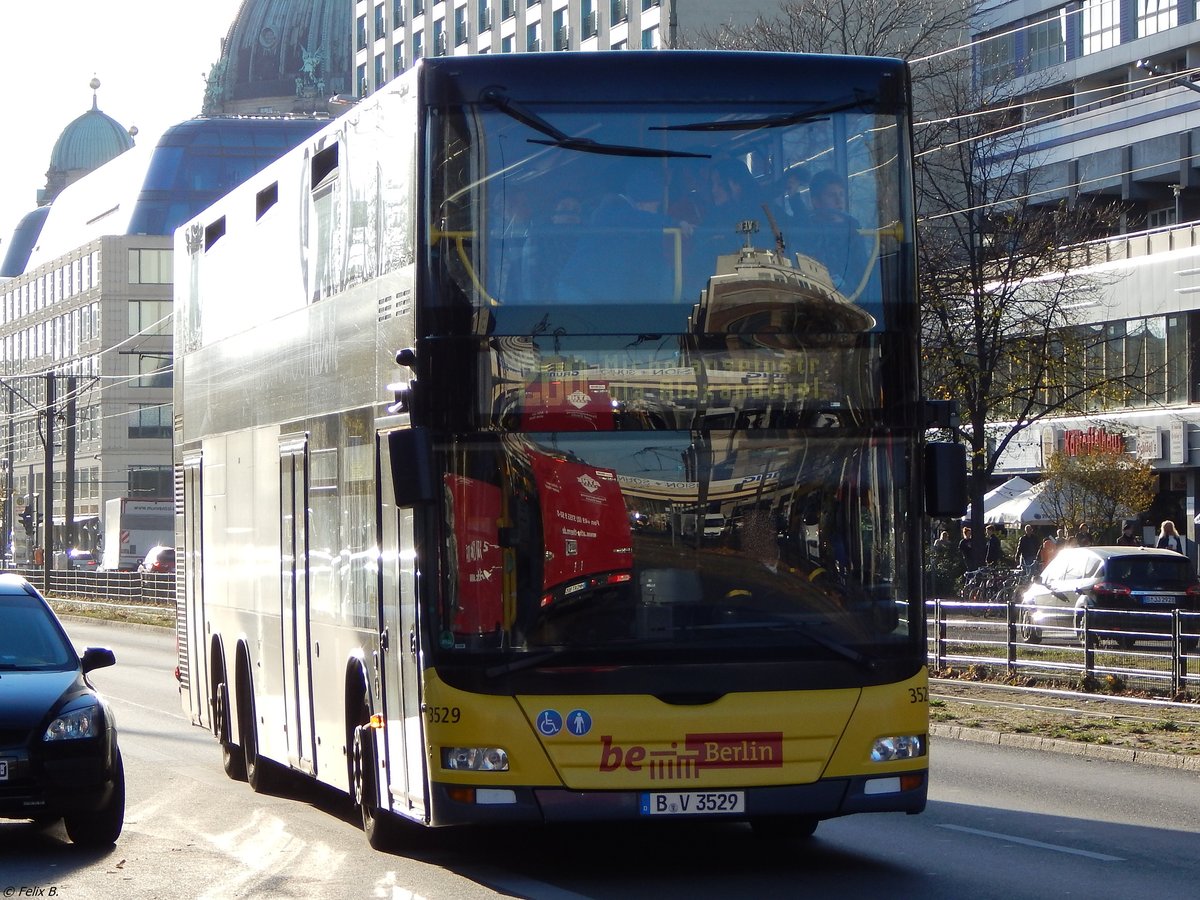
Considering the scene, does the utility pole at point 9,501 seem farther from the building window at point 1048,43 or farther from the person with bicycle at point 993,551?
the person with bicycle at point 993,551

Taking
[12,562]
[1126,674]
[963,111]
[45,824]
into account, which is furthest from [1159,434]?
[12,562]

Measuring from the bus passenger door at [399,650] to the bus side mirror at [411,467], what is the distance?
281 millimetres

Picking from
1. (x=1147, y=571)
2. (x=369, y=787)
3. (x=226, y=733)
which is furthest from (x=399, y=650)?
(x=1147, y=571)

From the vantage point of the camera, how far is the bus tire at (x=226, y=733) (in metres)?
15.0

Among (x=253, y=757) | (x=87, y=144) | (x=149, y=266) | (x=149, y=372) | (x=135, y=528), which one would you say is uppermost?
(x=87, y=144)

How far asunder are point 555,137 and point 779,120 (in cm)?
107

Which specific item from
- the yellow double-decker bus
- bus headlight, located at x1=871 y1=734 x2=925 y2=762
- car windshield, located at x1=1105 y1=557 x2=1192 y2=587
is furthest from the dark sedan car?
car windshield, located at x1=1105 y1=557 x2=1192 y2=587

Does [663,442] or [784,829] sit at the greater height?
[663,442]

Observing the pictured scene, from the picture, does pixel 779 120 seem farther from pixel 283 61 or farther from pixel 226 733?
pixel 283 61

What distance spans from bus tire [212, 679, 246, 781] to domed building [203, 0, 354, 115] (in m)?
114

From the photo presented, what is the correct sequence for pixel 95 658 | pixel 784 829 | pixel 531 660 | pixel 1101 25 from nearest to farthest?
pixel 531 660 < pixel 784 829 < pixel 95 658 < pixel 1101 25

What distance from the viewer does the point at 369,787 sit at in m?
11.0

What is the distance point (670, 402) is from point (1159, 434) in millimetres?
43617

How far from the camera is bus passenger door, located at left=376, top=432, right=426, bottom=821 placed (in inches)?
383
